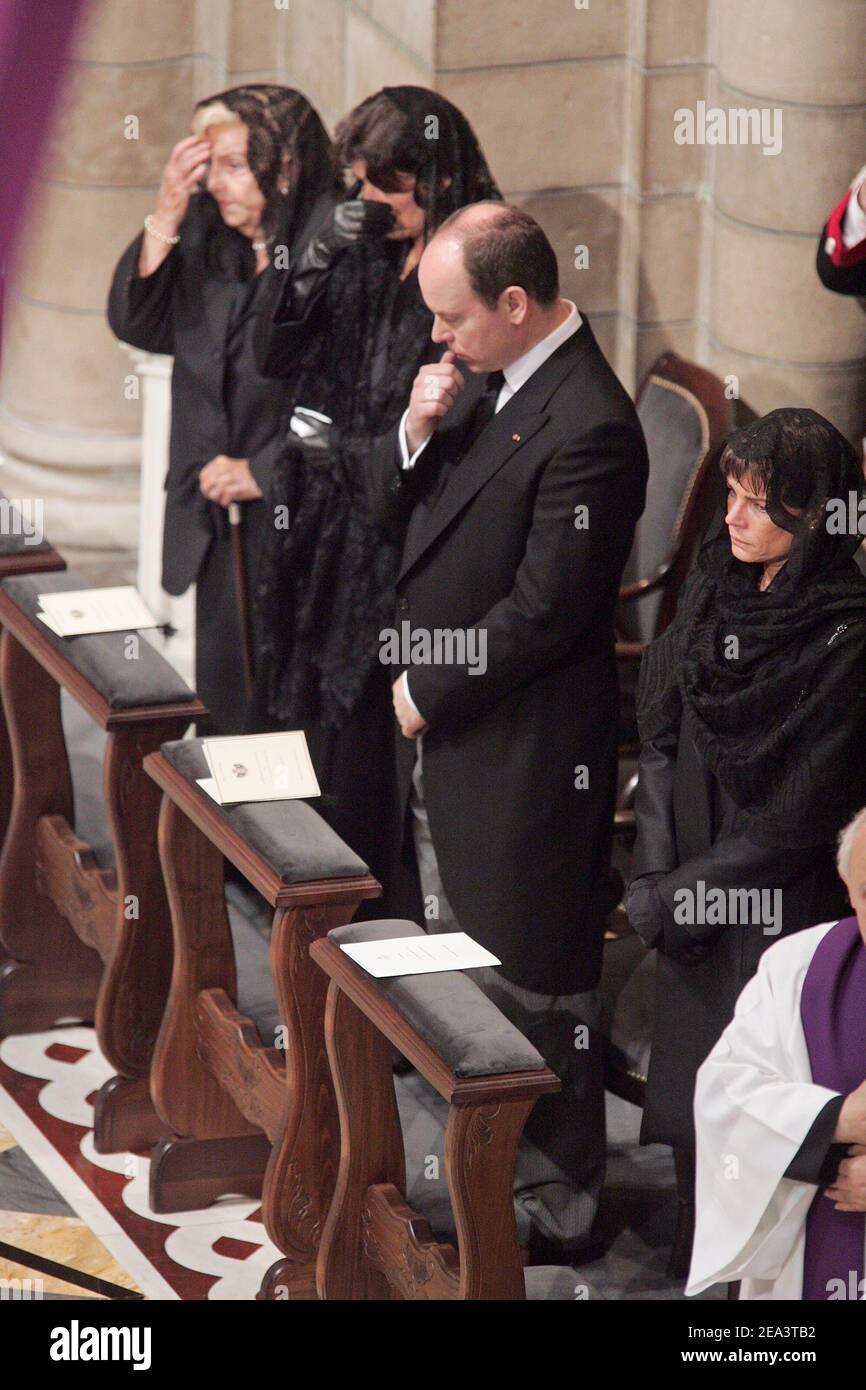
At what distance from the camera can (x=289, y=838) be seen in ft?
11.7

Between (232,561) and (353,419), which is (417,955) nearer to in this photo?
(353,419)

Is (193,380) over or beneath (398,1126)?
over

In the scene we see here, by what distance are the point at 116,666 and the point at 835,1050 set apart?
2.39 meters

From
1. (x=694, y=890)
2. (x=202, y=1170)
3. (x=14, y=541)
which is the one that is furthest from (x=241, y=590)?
(x=694, y=890)

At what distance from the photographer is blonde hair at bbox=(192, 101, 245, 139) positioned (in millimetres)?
5016

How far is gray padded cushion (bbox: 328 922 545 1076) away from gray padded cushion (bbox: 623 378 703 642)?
206 centimetres

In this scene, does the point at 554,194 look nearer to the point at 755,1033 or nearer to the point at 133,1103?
the point at 133,1103

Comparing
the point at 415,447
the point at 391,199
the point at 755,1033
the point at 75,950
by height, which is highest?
the point at 391,199

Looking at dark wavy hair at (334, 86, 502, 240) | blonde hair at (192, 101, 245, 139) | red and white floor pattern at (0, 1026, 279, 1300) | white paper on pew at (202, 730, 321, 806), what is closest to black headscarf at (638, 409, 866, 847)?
white paper on pew at (202, 730, 321, 806)

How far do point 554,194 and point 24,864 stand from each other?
94.8 inches

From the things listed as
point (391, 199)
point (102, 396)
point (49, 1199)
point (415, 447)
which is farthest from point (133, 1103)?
point (102, 396)

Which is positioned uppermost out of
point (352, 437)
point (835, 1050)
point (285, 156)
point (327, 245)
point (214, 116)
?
point (214, 116)

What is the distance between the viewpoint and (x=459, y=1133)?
2828 mm

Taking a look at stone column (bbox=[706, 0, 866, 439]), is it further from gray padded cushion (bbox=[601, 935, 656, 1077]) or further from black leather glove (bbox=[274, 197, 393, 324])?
gray padded cushion (bbox=[601, 935, 656, 1077])
